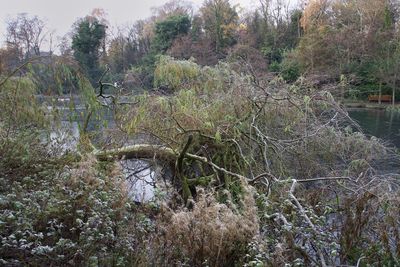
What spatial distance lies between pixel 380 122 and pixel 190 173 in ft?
40.5

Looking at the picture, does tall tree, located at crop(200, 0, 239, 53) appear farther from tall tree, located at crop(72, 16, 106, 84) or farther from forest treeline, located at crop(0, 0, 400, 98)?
tall tree, located at crop(72, 16, 106, 84)

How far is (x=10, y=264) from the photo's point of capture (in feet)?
7.98

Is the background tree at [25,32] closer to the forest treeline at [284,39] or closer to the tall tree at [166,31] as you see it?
the forest treeline at [284,39]

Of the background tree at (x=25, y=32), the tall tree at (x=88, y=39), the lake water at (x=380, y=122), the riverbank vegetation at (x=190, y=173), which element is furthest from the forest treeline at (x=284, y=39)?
the riverbank vegetation at (x=190, y=173)

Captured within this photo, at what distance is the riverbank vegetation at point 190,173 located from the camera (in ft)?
9.00

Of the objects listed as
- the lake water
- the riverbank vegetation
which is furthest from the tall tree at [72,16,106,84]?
the lake water

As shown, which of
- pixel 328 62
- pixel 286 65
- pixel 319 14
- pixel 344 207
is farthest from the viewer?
pixel 319 14

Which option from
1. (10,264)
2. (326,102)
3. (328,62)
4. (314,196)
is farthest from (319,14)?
(10,264)

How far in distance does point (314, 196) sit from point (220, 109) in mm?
2225

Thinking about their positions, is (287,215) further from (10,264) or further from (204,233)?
(10,264)

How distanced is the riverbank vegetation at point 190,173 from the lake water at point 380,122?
4179 mm

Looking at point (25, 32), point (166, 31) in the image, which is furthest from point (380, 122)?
point (166, 31)

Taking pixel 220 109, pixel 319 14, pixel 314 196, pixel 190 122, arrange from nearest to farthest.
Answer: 1. pixel 314 196
2. pixel 190 122
3. pixel 220 109
4. pixel 319 14

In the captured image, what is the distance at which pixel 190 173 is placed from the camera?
556 centimetres
